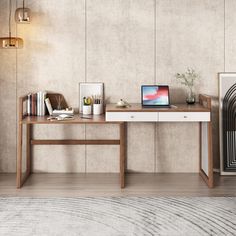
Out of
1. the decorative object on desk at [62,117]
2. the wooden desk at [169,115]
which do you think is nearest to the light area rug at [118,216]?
the wooden desk at [169,115]

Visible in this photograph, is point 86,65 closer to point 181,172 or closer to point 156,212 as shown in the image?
point 181,172

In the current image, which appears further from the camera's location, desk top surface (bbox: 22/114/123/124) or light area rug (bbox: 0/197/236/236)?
desk top surface (bbox: 22/114/123/124)

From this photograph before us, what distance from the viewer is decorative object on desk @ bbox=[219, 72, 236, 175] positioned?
4914mm

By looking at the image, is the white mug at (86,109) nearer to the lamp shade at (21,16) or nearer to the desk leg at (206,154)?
the lamp shade at (21,16)

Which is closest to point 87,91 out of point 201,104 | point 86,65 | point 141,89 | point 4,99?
point 86,65

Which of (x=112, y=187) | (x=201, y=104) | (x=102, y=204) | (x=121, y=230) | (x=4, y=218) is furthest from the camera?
(x=201, y=104)

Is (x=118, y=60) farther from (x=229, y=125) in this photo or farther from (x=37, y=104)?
(x=229, y=125)

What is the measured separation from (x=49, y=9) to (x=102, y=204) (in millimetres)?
2380

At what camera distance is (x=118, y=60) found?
4.97 m

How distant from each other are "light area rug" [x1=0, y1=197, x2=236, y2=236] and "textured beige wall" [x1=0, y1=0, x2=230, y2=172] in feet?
3.65

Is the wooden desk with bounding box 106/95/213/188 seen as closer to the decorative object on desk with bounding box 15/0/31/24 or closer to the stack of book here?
the stack of book

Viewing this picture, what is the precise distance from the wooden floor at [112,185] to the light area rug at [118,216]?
0.67 feet

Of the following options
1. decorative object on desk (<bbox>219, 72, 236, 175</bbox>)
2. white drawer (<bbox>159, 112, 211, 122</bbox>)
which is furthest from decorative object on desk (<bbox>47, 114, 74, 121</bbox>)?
decorative object on desk (<bbox>219, 72, 236, 175</bbox>)

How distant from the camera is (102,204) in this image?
3822 mm
